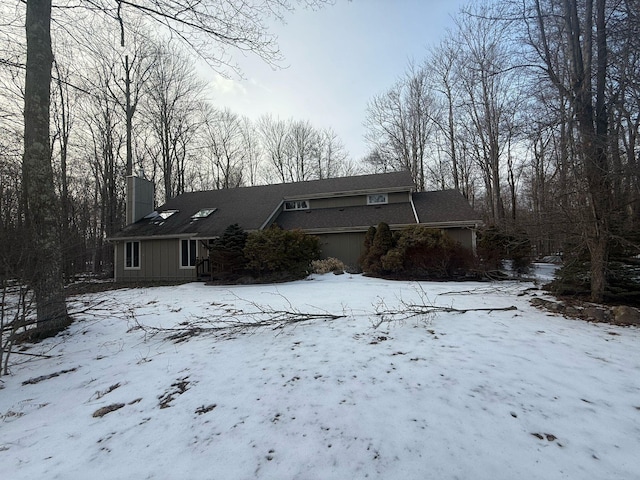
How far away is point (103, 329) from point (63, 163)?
17036 millimetres

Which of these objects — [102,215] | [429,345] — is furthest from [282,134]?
[429,345]

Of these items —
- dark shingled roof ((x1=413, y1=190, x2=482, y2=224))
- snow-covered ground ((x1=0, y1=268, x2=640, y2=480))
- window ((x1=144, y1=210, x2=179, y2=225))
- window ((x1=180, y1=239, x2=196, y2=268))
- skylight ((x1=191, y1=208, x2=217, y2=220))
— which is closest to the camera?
snow-covered ground ((x1=0, y1=268, x2=640, y2=480))

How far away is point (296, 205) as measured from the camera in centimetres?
1686

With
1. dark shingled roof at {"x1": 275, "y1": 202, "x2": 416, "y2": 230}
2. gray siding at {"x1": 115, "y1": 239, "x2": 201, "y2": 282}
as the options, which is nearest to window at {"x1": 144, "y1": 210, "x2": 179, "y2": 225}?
gray siding at {"x1": 115, "y1": 239, "x2": 201, "y2": 282}

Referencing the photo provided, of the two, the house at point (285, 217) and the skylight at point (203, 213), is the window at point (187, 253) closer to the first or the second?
the house at point (285, 217)

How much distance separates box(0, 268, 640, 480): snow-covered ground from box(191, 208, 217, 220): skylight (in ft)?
39.6

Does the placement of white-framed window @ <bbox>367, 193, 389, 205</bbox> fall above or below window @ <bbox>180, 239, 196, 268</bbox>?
above

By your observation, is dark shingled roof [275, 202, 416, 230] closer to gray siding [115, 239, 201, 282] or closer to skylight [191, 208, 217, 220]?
skylight [191, 208, 217, 220]

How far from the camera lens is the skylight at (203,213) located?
1598 centimetres

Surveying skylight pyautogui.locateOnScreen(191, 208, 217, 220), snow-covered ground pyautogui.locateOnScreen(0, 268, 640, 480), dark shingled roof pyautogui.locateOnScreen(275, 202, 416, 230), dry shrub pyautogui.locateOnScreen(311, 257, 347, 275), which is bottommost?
snow-covered ground pyautogui.locateOnScreen(0, 268, 640, 480)

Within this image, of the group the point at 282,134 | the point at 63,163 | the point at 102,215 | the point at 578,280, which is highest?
the point at 282,134

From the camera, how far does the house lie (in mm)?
13938

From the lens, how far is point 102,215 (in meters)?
19.4

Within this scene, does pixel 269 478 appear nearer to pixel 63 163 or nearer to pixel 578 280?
pixel 578 280
